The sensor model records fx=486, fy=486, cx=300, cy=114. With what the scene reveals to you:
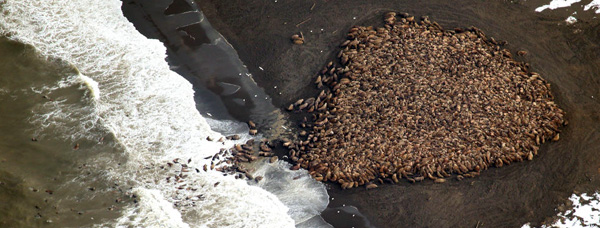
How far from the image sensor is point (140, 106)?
980 cm

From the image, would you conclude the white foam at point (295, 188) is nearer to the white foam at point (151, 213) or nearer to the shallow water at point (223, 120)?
the shallow water at point (223, 120)

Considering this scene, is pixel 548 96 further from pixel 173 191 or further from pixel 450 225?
pixel 173 191

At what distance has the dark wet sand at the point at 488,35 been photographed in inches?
342

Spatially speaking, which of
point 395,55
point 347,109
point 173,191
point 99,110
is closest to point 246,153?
point 173,191

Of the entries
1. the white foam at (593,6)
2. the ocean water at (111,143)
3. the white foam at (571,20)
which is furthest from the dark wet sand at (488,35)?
the ocean water at (111,143)

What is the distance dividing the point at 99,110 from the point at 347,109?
194 inches

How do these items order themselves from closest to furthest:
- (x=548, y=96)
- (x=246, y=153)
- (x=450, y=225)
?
(x=450, y=225) → (x=246, y=153) → (x=548, y=96)

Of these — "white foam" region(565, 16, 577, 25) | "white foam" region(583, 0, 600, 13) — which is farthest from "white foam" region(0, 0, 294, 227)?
"white foam" region(583, 0, 600, 13)

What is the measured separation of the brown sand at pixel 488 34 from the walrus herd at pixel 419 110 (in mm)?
269

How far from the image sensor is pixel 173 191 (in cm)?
873

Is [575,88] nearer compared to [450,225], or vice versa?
[450,225]

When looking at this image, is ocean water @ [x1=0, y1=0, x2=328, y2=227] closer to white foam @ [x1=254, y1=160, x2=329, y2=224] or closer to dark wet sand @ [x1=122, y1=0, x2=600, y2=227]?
white foam @ [x1=254, y1=160, x2=329, y2=224]

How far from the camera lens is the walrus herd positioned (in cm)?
905

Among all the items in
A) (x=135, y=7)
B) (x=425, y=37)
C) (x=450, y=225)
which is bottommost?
(x=450, y=225)
